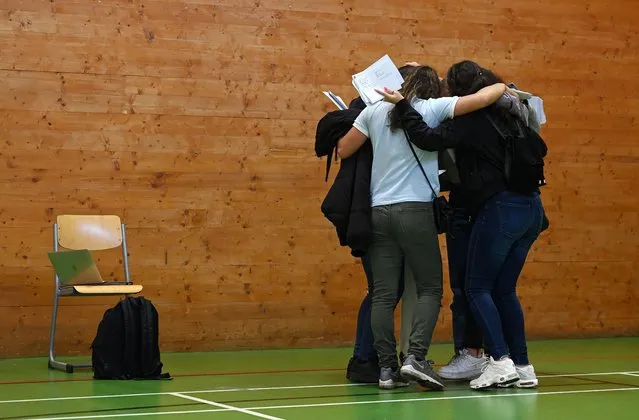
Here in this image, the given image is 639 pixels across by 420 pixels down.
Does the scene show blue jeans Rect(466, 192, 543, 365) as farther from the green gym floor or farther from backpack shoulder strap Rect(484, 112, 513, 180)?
the green gym floor

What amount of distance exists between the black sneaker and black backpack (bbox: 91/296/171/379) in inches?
38.3

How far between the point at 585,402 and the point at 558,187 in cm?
356

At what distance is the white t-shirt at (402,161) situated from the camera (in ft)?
15.6

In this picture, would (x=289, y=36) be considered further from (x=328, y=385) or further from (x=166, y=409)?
(x=166, y=409)

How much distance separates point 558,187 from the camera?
7820 millimetres

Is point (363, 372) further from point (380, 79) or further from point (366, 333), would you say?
point (380, 79)

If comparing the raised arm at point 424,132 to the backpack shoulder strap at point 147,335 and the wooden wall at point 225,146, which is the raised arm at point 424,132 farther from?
the wooden wall at point 225,146

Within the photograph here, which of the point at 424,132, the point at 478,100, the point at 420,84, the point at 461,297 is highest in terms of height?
the point at 420,84

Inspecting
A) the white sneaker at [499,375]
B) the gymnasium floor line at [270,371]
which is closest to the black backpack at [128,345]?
the gymnasium floor line at [270,371]

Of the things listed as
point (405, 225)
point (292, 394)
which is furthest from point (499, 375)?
point (292, 394)

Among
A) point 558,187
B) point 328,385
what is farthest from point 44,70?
point 558,187

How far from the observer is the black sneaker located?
5.09 meters

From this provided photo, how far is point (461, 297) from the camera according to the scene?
202 inches

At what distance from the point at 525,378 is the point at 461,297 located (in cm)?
50
